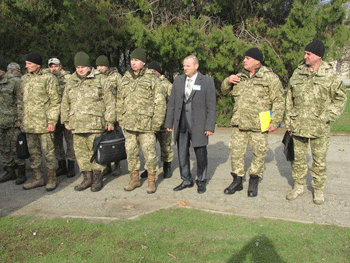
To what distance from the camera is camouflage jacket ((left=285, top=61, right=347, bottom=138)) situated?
4648 mm

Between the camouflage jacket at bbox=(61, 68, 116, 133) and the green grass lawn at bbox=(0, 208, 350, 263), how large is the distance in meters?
1.58

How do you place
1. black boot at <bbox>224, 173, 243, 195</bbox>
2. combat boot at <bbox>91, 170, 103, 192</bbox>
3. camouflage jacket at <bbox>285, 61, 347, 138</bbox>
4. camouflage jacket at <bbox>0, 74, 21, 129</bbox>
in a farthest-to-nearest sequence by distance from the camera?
camouflage jacket at <bbox>0, 74, 21, 129</bbox>
combat boot at <bbox>91, 170, 103, 192</bbox>
black boot at <bbox>224, 173, 243, 195</bbox>
camouflage jacket at <bbox>285, 61, 347, 138</bbox>

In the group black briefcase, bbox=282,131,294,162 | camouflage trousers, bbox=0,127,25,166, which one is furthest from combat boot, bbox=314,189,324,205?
camouflage trousers, bbox=0,127,25,166

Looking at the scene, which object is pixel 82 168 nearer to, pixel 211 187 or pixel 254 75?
pixel 211 187

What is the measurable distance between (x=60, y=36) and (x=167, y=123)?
244 inches

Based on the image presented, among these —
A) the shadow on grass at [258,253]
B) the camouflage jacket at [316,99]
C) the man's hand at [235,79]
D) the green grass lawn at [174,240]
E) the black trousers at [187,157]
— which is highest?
the man's hand at [235,79]

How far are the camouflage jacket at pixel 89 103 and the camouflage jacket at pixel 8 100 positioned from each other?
1142 millimetres

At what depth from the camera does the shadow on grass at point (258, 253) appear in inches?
140

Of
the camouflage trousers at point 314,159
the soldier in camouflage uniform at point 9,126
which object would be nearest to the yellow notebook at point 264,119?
the camouflage trousers at point 314,159

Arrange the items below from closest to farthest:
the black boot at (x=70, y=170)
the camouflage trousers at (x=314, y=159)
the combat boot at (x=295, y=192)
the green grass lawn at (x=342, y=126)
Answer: the camouflage trousers at (x=314, y=159)
the combat boot at (x=295, y=192)
the black boot at (x=70, y=170)
the green grass lawn at (x=342, y=126)

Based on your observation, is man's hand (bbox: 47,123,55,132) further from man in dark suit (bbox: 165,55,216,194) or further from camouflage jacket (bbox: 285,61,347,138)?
camouflage jacket (bbox: 285,61,347,138)

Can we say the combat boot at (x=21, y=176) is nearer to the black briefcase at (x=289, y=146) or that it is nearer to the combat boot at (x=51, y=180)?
the combat boot at (x=51, y=180)

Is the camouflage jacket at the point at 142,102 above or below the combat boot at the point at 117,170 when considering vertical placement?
above

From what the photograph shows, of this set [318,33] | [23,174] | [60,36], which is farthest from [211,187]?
[60,36]
